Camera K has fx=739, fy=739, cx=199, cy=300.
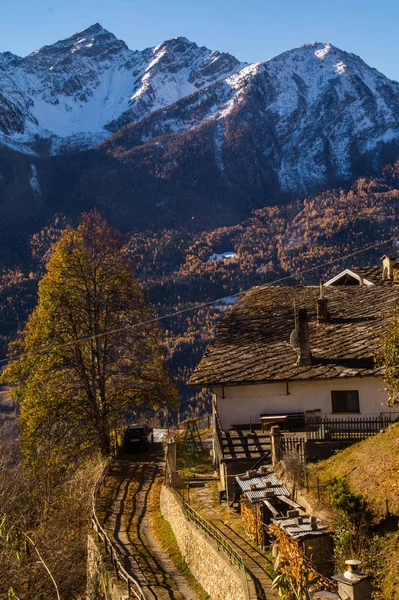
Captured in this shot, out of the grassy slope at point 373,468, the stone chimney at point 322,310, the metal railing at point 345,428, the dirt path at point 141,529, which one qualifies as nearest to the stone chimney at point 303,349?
the metal railing at point 345,428

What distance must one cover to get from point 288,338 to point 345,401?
3.53m

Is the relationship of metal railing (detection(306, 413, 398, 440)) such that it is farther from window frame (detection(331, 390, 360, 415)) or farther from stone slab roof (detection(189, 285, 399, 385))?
stone slab roof (detection(189, 285, 399, 385))

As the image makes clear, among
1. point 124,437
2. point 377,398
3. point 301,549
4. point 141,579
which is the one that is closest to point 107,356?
point 124,437

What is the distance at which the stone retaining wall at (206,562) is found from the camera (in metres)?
14.9

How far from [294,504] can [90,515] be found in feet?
27.6

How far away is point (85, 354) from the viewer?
30.2m

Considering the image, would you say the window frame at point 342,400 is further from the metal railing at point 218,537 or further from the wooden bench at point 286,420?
the metal railing at point 218,537

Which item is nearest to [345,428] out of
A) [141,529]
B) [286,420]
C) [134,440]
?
[286,420]

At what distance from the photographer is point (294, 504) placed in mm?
17234

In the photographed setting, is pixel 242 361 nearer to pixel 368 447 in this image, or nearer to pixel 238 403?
pixel 238 403

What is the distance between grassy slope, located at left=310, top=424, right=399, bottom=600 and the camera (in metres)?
13.5

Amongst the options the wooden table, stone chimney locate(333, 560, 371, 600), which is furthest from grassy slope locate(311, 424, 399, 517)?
the wooden table

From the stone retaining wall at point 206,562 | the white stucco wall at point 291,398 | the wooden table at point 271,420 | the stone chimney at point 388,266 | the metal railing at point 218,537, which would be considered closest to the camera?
the stone retaining wall at point 206,562

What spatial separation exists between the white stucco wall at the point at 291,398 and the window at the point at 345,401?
0.42 ft
